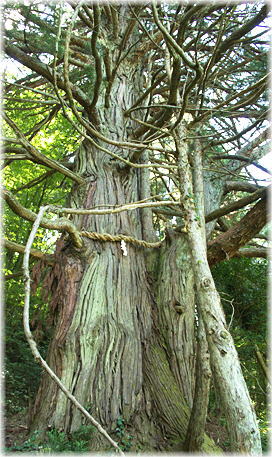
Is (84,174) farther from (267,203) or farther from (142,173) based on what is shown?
(267,203)

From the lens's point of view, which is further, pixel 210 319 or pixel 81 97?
pixel 81 97

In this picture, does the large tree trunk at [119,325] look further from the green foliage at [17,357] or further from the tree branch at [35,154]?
the green foliage at [17,357]

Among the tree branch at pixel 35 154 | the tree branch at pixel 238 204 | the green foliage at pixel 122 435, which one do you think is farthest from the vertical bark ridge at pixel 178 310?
the tree branch at pixel 35 154

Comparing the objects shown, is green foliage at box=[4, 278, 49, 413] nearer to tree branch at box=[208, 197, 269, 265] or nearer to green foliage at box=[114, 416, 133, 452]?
green foliage at box=[114, 416, 133, 452]

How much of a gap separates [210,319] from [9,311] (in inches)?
195

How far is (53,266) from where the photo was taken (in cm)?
404

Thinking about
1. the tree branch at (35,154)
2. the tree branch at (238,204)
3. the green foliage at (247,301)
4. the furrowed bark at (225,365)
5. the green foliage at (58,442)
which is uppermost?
the tree branch at (35,154)

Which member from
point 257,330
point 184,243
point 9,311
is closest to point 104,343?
point 184,243

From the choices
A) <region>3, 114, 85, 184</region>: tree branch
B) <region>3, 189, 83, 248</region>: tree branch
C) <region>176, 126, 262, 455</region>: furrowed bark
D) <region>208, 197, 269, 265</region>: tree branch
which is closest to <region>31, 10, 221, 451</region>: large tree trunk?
<region>3, 114, 85, 184</region>: tree branch

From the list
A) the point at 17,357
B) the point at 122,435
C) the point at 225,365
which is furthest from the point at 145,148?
the point at 17,357

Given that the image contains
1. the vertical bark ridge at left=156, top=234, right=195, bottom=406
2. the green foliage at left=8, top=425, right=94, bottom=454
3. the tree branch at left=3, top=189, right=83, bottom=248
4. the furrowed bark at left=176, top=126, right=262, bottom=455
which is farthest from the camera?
the vertical bark ridge at left=156, top=234, right=195, bottom=406

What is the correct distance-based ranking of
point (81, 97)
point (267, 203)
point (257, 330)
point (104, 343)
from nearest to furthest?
point (104, 343)
point (267, 203)
point (81, 97)
point (257, 330)

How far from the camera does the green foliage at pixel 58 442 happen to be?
9.11ft

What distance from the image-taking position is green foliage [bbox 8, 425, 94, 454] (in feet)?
9.11
